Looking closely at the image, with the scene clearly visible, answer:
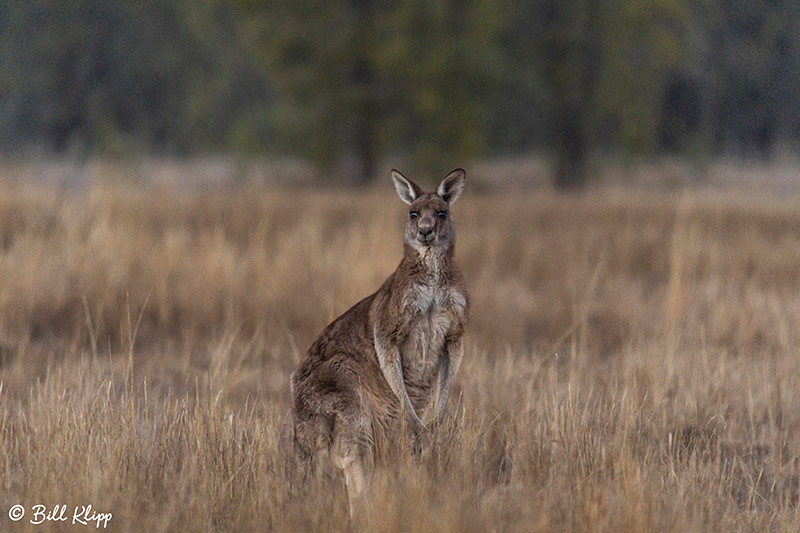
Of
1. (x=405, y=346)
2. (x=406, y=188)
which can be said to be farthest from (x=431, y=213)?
(x=405, y=346)

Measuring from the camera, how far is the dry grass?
304 cm

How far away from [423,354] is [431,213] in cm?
60

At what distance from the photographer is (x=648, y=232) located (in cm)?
995

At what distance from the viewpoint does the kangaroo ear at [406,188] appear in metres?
3.55

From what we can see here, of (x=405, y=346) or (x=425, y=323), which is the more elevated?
(x=425, y=323)

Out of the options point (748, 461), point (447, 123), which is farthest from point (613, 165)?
point (748, 461)

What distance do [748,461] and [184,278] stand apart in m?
4.42

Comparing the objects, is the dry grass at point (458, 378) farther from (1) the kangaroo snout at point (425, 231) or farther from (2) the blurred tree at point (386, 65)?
(2) the blurred tree at point (386, 65)

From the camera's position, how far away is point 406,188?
142 inches

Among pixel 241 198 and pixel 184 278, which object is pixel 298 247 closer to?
pixel 184 278

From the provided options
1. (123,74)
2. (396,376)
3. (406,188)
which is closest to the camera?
(396,376)

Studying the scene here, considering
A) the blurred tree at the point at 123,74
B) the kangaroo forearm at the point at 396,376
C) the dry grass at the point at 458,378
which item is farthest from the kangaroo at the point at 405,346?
the blurred tree at the point at 123,74

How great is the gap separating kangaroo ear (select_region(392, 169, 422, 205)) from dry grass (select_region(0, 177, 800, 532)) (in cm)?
105

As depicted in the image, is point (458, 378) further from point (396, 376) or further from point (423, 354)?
point (396, 376)
